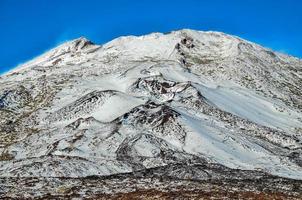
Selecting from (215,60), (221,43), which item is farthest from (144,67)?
(221,43)

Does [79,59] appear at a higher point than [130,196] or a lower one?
higher

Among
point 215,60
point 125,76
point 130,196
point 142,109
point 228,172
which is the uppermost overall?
point 215,60

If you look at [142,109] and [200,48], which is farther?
[200,48]

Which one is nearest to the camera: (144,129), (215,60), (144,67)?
(144,129)

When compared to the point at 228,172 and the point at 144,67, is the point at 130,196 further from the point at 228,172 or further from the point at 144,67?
the point at 144,67

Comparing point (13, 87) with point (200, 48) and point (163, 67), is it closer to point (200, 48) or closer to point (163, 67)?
point (163, 67)

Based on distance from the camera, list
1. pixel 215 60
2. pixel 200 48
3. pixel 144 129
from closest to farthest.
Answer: pixel 144 129 < pixel 215 60 < pixel 200 48
